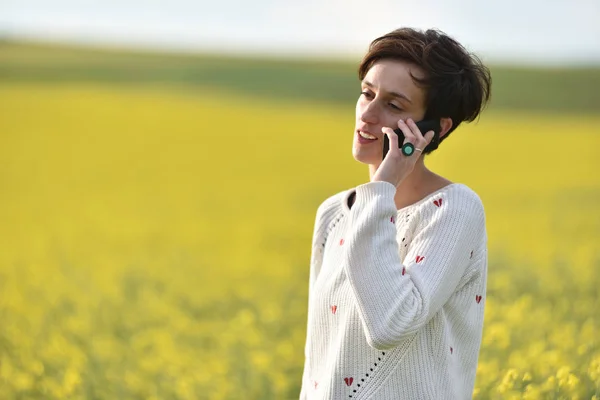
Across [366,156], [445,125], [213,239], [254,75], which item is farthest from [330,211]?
[254,75]

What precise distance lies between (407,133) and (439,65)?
171mm

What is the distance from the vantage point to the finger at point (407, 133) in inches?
66.9

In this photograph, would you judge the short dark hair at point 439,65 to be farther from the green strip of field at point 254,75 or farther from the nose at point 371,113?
the green strip of field at point 254,75

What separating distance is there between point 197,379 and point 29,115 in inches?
106

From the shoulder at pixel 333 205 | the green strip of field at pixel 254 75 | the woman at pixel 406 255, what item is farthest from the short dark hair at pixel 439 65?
the green strip of field at pixel 254 75

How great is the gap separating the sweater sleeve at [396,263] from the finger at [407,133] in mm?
117

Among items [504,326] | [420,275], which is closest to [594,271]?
[504,326]

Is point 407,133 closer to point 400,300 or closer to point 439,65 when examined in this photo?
point 439,65

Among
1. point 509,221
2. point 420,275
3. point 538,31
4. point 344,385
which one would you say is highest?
point 538,31

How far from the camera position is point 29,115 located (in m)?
5.44

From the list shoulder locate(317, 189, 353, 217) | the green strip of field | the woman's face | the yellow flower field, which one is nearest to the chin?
the woman's face

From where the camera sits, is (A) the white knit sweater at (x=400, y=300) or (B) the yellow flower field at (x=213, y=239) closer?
(A) the white knit sweater at (x=400, y=300)

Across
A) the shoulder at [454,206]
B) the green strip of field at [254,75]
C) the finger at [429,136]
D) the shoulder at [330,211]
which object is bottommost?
the shoulder at [454,206]

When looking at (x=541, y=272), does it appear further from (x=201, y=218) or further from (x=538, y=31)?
(x=201, y=218)
